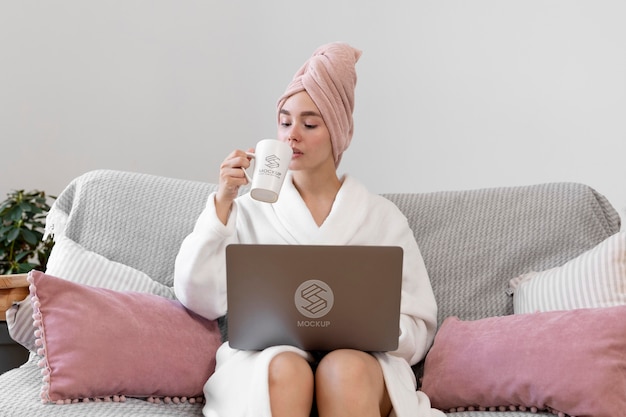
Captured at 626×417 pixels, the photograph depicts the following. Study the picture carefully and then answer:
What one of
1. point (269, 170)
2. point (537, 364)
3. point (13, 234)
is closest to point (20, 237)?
point (13, 234)

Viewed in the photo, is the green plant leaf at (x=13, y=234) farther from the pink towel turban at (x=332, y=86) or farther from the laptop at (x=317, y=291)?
the laptop at (x=317, y=291)

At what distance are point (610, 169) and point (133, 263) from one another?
4.90 feet

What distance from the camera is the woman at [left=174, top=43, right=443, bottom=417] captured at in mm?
1716

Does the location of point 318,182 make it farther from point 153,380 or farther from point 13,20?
point 13,20

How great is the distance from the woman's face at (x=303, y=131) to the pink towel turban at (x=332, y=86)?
0.02 meters

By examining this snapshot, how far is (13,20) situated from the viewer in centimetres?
306

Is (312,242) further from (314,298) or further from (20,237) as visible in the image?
(20,237)

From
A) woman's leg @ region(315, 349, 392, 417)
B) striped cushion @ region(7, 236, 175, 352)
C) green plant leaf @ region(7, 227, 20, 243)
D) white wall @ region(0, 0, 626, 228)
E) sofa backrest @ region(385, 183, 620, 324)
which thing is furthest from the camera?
white wall @ region(0, 0, 626, 228)

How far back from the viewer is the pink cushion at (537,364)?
1.79 metres

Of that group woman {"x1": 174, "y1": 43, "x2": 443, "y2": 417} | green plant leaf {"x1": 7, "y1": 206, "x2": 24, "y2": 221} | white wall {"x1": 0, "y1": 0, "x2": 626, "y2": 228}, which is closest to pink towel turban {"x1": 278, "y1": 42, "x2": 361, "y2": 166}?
woman {"x1": 174, "y1": 43, "x2": 443, "y2": 417}

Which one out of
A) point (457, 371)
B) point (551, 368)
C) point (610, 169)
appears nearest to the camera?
point (551, 368)

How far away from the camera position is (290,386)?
170 centimetres

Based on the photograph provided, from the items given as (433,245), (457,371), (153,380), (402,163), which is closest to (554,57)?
(402,163)

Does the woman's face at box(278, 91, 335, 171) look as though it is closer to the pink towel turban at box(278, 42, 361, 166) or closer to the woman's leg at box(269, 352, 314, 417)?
the pink towel turban at box(278, 42, 361, 166)
